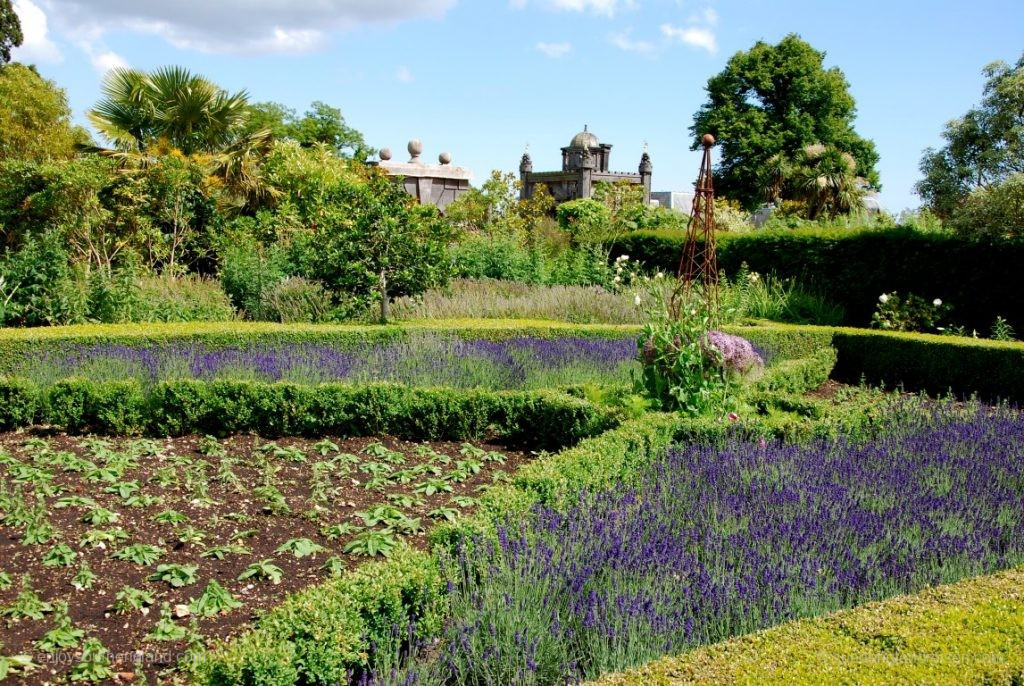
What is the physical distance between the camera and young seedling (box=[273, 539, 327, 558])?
4359mm

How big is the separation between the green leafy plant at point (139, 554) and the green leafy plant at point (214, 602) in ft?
1.70

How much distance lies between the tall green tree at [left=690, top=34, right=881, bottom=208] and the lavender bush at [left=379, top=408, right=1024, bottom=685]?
3026 centimetres

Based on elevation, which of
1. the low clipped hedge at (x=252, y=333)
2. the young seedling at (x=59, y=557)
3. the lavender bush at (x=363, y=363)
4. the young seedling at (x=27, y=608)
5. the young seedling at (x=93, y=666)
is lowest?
the young seedling at (x=93, y=666)

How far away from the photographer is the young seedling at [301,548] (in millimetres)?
4359

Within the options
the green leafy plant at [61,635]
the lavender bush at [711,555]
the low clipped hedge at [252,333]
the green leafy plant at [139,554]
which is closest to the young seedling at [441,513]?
the lavender bush at [711,555]

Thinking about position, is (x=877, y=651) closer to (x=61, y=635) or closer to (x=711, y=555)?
(x=711, y=555)

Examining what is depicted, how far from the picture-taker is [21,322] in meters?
10.1

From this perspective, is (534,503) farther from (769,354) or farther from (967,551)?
(769,354)

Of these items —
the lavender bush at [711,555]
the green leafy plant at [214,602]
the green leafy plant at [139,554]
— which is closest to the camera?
the lavender bush at [711,555]

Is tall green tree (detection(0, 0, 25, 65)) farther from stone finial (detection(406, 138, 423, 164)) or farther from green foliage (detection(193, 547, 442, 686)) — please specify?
green foliage (detection(193, 547, 442, 686))

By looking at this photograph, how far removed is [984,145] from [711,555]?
18.3m

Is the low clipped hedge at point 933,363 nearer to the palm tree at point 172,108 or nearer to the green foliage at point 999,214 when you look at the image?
the green foliage at point 999,214

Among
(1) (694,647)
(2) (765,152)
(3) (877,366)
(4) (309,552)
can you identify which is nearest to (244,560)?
(4) (309,552)

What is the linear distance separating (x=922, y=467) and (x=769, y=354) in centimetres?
504
